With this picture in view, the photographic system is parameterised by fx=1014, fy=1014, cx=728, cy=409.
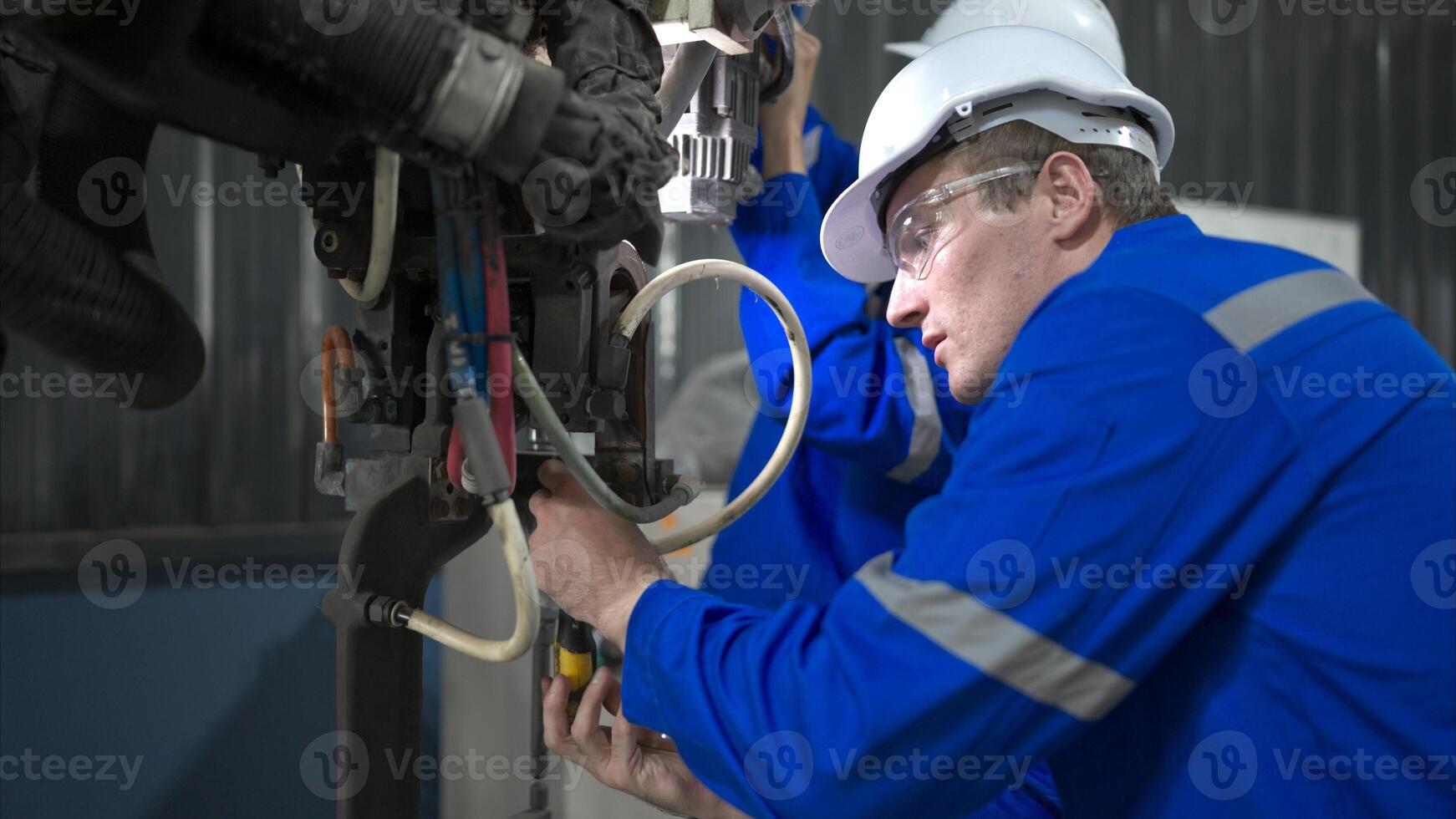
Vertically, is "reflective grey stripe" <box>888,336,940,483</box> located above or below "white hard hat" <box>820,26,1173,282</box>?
below

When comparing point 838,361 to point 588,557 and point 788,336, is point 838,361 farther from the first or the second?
point 588,557

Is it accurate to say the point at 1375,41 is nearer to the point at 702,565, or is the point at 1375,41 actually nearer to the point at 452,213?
the point at 702,565

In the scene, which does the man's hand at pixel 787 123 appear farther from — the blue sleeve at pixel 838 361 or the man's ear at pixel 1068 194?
the man's ear at pixel 1068 194

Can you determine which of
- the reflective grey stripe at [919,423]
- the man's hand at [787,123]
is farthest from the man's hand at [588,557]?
the man's hand at [787,123]

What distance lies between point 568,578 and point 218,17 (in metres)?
0.50

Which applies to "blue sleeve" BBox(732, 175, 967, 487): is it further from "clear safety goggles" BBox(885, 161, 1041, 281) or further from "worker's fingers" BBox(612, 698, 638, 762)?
"worker's fingers" BBox(612, 698, 638, 762)

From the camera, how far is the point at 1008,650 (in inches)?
27.0

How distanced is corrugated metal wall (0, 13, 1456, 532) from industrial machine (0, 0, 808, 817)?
3.41ft

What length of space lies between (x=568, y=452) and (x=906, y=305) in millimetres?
465

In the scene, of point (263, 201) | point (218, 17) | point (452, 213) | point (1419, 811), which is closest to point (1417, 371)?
point (1419, 811)

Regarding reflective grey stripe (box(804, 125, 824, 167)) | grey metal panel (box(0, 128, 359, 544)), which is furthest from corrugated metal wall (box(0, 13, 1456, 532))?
reflective grey stripe (box(804, 125, 824, 167))

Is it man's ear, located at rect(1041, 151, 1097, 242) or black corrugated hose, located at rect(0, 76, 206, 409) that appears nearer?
black corrugated hose, located at rect(0, 76, 206, 409)

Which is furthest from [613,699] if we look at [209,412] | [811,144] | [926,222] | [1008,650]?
[209,412]

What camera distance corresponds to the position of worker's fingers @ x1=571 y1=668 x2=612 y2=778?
3.11ft
